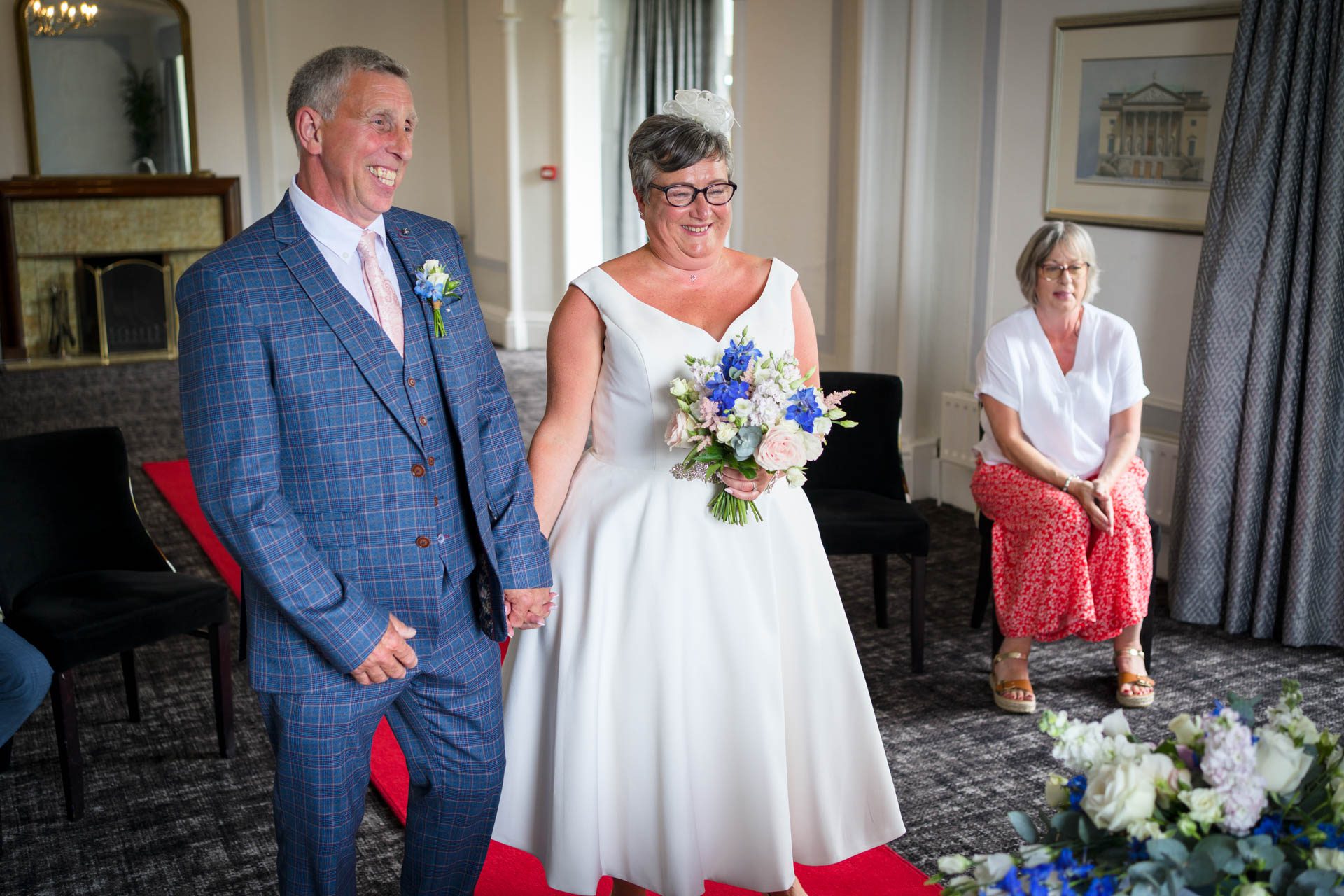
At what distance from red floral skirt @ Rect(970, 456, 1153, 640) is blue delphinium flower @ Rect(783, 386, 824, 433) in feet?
5.96

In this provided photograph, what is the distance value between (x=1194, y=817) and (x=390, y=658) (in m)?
1.26

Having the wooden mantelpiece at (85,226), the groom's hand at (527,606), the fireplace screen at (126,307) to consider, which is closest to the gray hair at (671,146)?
the groom's hand at (527,606)

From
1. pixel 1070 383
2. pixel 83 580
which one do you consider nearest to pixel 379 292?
pixel 83 580

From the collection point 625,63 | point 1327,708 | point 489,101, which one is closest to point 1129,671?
point 1327,708

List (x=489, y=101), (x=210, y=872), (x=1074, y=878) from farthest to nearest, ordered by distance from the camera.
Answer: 1. (x=489, y=101)
2. (x=210, y=872)
3. (x=1074, y=878)

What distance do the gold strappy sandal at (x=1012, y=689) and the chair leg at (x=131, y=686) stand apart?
8.58ft

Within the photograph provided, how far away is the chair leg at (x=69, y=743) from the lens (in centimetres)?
319

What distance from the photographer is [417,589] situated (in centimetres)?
215

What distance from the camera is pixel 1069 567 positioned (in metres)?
3.95

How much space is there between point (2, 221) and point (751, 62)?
252 inches

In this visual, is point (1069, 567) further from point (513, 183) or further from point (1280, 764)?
point (513, 183)

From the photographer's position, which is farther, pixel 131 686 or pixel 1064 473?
pixel 1064 473

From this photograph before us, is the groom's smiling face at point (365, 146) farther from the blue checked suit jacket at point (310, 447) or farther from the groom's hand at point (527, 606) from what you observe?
the groom's hand at point (527, 606)

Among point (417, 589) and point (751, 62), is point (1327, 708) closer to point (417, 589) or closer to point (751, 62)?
point (417, 589)
